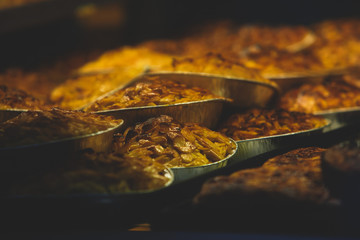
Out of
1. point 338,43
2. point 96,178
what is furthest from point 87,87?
point 338,43

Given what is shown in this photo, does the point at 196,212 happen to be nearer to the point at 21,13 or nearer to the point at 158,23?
the point at 21,13

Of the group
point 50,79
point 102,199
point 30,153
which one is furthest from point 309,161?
point 50,79

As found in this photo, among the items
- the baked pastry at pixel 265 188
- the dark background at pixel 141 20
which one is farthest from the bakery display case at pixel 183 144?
the dark background at pixel 141 20

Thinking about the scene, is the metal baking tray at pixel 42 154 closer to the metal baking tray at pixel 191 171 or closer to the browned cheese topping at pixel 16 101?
the metal baking tray at pixel 191 171

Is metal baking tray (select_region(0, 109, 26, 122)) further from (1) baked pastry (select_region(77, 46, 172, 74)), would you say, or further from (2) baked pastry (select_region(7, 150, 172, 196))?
(1) baked pastry (select_region(77, 46, 172, 74))

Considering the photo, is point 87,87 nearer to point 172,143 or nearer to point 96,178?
point 172,143

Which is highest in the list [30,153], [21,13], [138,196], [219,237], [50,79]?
[21,13]

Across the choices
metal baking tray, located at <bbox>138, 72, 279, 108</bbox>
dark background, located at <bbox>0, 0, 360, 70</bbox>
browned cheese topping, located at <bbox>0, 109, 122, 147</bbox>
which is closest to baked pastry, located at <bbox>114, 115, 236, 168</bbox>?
browned cheese topping, located at <bbox>0, 109, 122, 147</bbox>
